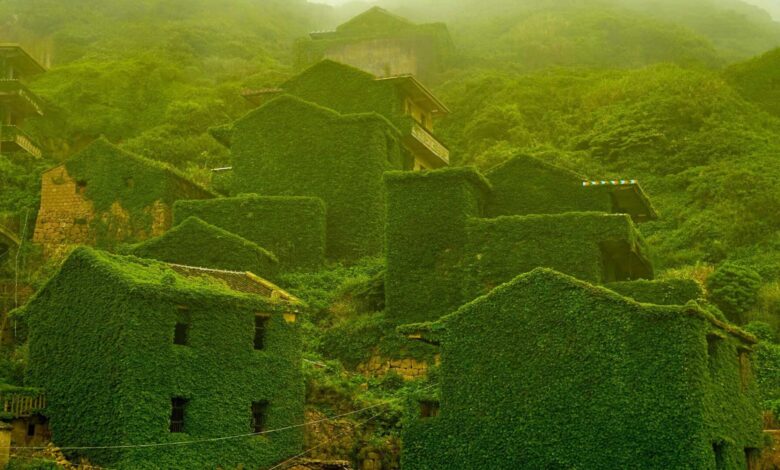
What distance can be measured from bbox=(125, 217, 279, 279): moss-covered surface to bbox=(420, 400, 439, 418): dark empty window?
13.2 metres

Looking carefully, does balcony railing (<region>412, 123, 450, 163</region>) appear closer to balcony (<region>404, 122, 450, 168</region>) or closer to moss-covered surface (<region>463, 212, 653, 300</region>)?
balcony (<region>404, 122, 450, 168</region>)

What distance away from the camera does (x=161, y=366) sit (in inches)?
1117

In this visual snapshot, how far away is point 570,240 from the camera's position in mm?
36312

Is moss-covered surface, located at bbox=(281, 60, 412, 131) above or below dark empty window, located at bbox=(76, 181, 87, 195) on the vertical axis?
above

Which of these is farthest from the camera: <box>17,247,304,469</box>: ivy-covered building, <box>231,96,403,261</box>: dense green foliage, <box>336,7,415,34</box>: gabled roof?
<box>336,7,415,34</box>: gabled roof

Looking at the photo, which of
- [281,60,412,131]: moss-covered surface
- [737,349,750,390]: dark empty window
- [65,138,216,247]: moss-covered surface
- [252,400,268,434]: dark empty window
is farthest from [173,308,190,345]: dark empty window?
[281,60,412,131]: moss-covered surface

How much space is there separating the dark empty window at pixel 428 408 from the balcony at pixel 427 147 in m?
24.2

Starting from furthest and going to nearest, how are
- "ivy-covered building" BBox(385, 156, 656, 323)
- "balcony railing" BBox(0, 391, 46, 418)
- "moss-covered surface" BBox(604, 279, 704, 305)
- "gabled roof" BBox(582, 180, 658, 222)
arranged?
"gabled roof" BBox(582, 180, 658, 222) → "ivy-covered building" BBox(385, 156, 656, 323) → "moss-covered surface" BBox(604, 279, 704, 305) → "balcony railing" BBox(0, 391, 46, 418)

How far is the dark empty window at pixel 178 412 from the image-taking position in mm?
28641

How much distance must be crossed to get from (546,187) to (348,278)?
855cm

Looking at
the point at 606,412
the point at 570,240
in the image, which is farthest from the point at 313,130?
the point at 606,412

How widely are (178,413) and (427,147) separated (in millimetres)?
26901

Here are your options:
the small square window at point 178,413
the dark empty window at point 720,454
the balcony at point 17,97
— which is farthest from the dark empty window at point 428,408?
the balcony at point 17,97

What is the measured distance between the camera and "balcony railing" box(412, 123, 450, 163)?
51787 millimetres
